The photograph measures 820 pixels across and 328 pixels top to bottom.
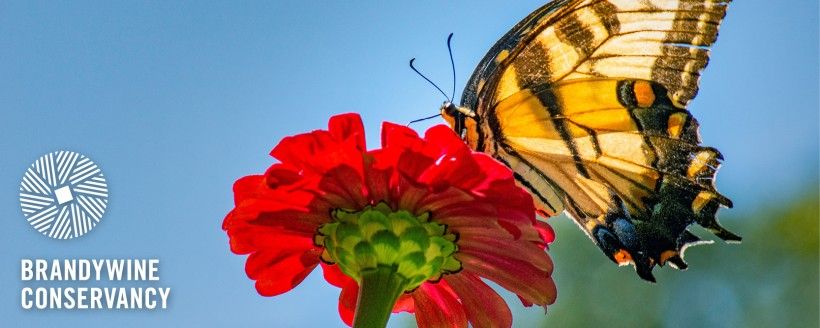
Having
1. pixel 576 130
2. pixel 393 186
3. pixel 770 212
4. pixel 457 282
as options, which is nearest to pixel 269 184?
pixel 393 186

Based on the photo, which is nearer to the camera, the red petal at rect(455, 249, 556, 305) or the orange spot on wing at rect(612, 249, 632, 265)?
the red petal at rect(455, 249, 556, 305)

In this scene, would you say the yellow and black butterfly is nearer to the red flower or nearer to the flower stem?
the red flower

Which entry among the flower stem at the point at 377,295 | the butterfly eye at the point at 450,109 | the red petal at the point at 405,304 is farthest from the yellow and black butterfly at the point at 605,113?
the flower stem at the point at 377,295

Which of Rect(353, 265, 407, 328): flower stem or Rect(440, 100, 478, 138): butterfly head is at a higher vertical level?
Rect(440, 100, 478, 138): butterfly head

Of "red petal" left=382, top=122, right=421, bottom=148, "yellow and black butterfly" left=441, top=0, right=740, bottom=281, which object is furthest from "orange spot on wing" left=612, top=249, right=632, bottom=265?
"red petal" left=382, top=122, right=421, bottom=148

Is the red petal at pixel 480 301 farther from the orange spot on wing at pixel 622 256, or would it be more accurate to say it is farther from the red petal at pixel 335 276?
the orange spot on wing at pixel 622 256

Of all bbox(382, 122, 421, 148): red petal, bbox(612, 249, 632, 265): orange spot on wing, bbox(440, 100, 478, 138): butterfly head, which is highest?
bbox(440, 100, 478, 138): butterfly head

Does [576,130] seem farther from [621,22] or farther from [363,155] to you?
[363,155]

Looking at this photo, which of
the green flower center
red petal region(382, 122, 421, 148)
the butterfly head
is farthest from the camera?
the butterfly head
